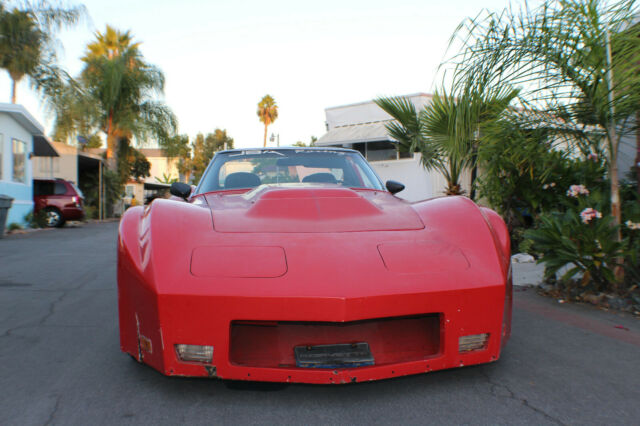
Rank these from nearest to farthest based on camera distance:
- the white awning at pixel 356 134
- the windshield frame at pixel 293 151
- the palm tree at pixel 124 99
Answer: the windshield frame at pixel 293 151 < the white awning at pixel 356 134 < the palm tree at pixel 124 99

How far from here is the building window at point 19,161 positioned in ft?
50.5

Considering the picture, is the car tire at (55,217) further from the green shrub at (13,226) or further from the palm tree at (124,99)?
the palm tree at (124,99)

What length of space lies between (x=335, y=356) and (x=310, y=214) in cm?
80

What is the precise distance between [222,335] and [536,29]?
3.76m

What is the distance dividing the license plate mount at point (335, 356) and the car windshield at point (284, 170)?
1.73m

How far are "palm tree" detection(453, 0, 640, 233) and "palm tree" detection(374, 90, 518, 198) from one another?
0.20m

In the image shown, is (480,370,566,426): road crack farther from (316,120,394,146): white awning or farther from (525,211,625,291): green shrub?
(316,120,394,146): white awning

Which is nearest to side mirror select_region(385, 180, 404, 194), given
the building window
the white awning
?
the white awning

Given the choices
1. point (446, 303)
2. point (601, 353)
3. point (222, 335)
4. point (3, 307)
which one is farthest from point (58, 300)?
point (601, 353)

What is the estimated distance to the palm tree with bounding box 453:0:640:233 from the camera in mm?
3924

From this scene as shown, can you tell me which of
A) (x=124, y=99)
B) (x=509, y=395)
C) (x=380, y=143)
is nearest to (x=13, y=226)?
(x=380, y=143)

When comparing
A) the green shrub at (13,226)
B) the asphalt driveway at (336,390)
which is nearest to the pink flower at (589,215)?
the asphalt driveway at (336,390)

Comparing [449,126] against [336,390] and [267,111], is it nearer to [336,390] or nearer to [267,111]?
[336,390]

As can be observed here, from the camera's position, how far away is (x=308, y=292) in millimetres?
2049
